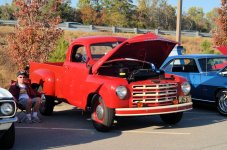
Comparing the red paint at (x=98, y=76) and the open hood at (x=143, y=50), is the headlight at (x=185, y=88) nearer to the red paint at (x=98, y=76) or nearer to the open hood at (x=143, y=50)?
the red paint at (x=98, y=76)

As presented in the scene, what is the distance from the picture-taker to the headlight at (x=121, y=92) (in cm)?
817

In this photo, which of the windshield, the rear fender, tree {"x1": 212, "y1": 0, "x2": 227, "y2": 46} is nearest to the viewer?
the windshield

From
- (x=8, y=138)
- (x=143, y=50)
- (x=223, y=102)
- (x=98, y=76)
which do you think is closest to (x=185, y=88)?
(x=143, y=50)

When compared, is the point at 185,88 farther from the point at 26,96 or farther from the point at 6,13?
the point at 6,13

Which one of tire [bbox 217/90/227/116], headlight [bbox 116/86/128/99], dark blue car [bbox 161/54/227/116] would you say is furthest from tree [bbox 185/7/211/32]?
headlight [bbox 116/86/128/99]

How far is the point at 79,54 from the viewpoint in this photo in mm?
9883

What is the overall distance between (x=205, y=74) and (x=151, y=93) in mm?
3475

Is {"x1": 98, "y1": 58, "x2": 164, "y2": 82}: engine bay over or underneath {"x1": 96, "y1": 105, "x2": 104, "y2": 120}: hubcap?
over

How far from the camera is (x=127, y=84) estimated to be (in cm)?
830

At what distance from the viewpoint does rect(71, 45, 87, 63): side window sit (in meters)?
9.78

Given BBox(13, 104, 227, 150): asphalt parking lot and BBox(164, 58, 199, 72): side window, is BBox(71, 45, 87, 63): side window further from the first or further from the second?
BBox(164, 58, 199, 72): side window

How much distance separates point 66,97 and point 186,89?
2.78 meters

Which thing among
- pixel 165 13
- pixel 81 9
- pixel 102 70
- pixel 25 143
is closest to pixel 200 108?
pixel 102 70

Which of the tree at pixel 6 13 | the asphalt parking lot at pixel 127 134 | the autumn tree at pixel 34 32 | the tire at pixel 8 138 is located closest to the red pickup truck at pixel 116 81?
the asphalt parking lot at pixel 127 134
